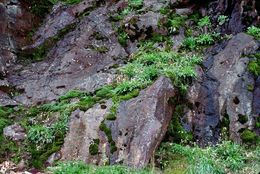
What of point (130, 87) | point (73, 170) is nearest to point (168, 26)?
point (130, 87)

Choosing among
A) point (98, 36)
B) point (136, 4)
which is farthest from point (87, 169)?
point (136, 4)

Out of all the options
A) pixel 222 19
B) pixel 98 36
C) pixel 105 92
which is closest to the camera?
pixel 105 92

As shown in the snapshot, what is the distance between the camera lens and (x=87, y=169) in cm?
804

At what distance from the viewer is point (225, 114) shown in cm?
1009

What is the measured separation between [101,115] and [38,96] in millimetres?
2859

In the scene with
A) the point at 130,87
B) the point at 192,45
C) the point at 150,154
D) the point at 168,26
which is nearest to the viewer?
the point at 150,154

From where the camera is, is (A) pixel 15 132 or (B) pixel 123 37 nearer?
(A) pixel 15 132

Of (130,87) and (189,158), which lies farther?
(130,87)

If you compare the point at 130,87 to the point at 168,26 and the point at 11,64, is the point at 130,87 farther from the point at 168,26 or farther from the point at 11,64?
the point at 11,64

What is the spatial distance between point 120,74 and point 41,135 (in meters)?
3.23

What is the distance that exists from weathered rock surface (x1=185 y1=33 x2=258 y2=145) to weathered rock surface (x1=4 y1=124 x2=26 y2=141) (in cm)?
436

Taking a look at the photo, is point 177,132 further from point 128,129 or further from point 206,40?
point 206,40

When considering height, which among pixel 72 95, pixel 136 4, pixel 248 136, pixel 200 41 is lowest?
pixel 248 136

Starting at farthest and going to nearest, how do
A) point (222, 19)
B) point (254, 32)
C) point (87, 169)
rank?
1. point (222, 19)
2. point (254, 32)
3. point (87, 169)
